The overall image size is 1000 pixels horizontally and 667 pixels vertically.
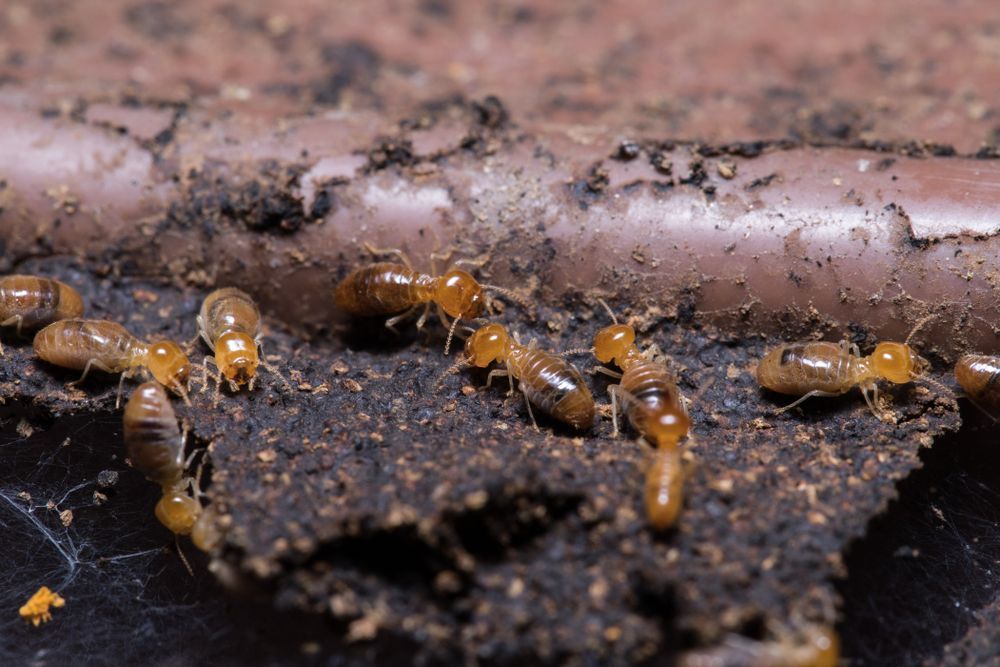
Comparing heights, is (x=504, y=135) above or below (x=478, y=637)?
above

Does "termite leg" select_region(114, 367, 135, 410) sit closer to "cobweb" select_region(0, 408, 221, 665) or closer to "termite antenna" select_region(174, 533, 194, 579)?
"cobweb" select_region(0, 408, 221, 665)

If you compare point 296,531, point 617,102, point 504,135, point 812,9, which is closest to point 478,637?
point 296,531

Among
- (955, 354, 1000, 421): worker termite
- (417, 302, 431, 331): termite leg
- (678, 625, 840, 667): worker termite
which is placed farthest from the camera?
(417, 302, 431, 331): termite leg

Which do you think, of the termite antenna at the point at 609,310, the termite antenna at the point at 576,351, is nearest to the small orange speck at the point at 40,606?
the termite antenna at the point at 576,351

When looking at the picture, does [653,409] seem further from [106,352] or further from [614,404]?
[106,352]

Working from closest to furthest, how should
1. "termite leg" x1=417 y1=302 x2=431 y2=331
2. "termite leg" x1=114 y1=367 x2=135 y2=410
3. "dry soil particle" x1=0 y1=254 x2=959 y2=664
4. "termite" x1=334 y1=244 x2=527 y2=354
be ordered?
"dry soil particle" x1=0 y1=254 x2=959 y2=664, "termite leg" x1=114 y1=367 x2=135 y2=410, "termite" x1=334 y1=244 x2=527 y2=354, "termite leg" x1=417 y1=302 x2=431 y2=331

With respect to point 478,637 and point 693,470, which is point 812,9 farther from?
point 478,637

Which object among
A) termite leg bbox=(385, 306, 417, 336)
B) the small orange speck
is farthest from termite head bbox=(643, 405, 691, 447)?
the small orange speck
